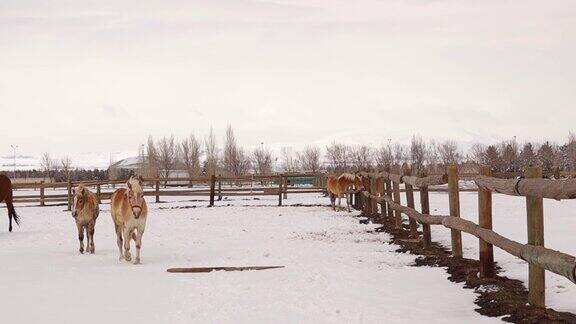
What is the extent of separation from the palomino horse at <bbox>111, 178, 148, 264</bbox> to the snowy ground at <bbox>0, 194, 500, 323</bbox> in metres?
0.41

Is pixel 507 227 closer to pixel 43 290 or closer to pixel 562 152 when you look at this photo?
pixel 43 290

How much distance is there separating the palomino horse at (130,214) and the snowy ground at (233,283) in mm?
406

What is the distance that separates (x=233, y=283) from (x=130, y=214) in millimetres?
3230

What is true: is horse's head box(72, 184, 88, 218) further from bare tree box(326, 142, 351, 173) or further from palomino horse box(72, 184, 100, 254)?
bare tree box(326, 142, 351, 173)

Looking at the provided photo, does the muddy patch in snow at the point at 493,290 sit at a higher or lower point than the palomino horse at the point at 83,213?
lower

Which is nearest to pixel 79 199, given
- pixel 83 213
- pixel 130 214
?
pixel 83 213

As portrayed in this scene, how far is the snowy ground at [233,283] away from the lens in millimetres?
6449

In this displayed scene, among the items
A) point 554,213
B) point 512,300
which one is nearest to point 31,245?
point 512,300

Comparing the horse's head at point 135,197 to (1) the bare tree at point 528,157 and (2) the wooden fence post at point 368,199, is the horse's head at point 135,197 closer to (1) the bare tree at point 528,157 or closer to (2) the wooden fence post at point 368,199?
(2) the wooden fence post at point 368,199

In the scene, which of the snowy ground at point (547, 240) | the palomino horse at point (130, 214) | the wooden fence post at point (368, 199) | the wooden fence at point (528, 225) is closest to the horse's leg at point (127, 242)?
the palomino horse at point (130, 214)

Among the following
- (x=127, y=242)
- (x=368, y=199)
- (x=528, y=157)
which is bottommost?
(x=127, y=242)

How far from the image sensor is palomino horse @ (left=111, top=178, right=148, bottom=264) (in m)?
10.5

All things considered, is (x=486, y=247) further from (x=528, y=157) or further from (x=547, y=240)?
(x=528, y=157)

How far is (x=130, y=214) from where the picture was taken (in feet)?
35.4
